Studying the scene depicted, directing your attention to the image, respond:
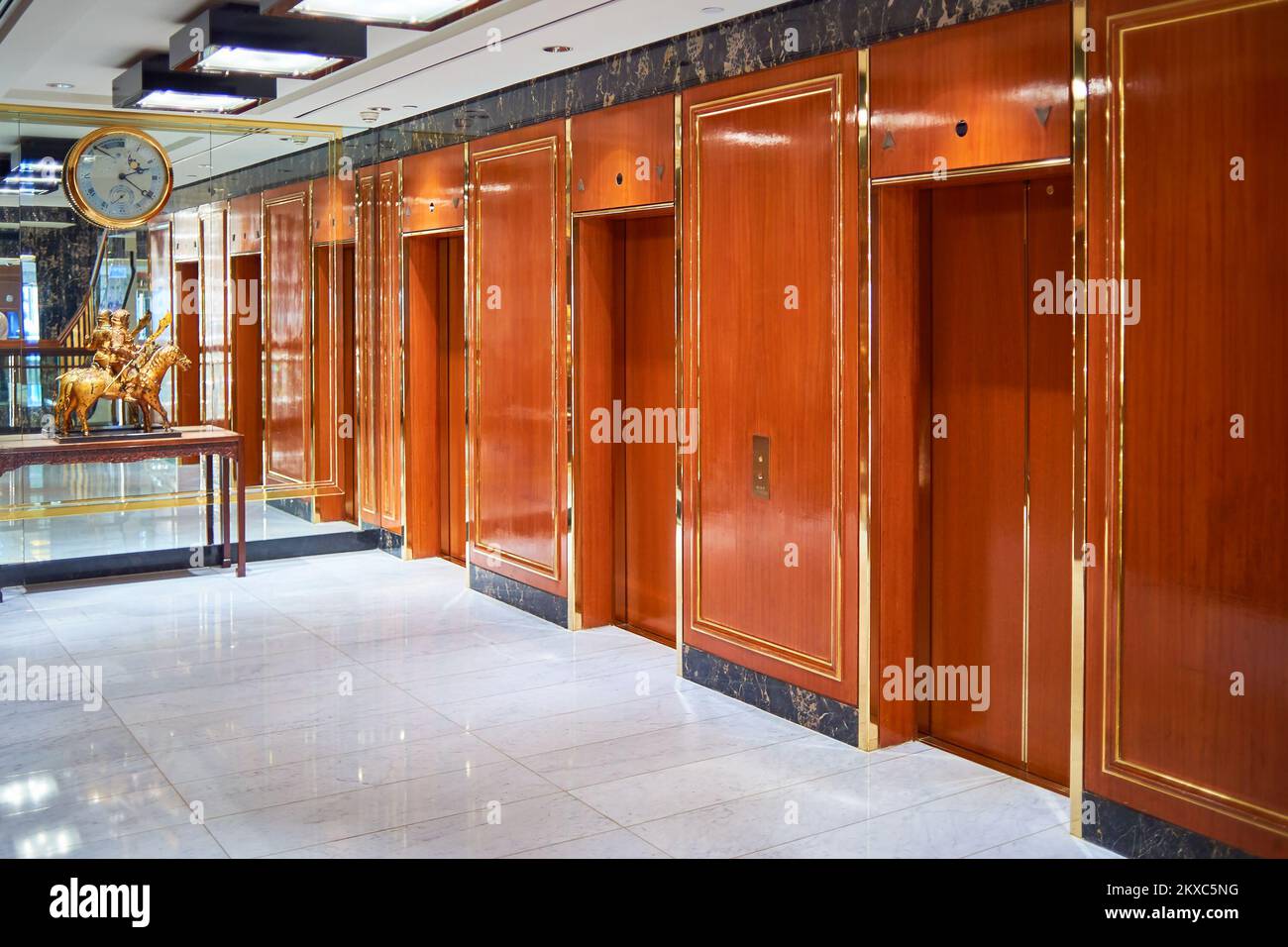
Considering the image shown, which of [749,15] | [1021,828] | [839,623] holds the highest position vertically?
[749,15]

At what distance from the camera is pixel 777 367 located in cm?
575

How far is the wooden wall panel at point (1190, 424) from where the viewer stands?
3.71m

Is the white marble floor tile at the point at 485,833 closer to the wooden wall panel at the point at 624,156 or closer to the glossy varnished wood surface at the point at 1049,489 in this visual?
the glossy varnished wood surface at the point at 1049,489

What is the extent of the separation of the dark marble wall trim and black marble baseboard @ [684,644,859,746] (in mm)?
2892

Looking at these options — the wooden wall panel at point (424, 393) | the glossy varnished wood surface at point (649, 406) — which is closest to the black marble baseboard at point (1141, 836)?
the glossy varnished wood surface at point (649, 406)

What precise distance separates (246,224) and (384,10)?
421 cm

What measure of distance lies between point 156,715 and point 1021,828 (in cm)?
400

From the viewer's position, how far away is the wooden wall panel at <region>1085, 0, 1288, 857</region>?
3.71 metres

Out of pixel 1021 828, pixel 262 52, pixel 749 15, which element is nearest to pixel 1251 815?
pixel 1021 828

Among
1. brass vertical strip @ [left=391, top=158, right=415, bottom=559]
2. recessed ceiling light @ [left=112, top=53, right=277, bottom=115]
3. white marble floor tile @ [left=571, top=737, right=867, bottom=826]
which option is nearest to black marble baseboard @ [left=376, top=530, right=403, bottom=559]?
brass vertical strip @ [left=391, top=158, right=415, bottom=559]

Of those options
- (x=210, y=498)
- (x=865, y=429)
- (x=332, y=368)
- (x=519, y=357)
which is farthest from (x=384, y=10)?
(x=210, y=498)

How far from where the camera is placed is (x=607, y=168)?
694 cm

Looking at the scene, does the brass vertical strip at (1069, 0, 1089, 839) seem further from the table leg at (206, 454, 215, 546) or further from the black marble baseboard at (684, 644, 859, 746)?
the table leg at (206, 454, 215, 546)

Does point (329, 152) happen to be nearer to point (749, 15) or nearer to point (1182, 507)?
point (749, 15)
